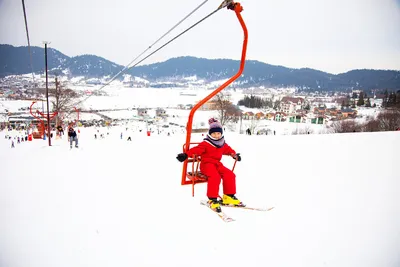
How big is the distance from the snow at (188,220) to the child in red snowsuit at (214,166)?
24cm

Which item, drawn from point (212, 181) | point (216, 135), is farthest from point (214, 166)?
point (216, 135)

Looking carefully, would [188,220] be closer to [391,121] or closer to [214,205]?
[214,205]

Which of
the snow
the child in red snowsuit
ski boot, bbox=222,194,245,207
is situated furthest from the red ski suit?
the snow

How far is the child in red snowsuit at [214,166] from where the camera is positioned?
11.9ft

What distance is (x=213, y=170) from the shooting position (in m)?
3.77

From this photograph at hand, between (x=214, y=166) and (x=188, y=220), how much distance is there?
1001 mm

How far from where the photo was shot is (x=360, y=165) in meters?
6.04

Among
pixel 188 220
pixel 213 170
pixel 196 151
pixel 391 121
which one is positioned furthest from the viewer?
pixel 391 121

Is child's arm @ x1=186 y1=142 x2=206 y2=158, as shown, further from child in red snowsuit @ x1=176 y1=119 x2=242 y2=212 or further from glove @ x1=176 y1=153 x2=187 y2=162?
glove @ x1=176 y1=153 x2=187 y2=162

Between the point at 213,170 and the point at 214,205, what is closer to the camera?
the point at 214,205

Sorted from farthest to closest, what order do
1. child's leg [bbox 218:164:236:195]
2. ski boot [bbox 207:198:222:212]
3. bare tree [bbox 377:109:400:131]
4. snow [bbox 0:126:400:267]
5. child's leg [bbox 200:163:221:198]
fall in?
bare tree [bbox 377:109:400:131] → child's leg [bbox 218:164:236:195] → child's leg [bbox 200:163:221:198] → ski boot [bbox 207:198:222:212] → snow [bbox 0:126:400:267]

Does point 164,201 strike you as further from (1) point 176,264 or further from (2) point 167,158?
(2) point 167,158

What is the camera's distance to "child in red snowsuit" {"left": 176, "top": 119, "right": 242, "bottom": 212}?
3637 millimetres

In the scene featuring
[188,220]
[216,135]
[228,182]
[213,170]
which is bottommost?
[188,220]
